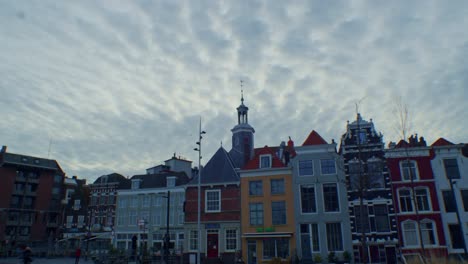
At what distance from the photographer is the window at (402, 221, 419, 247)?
30.3 metres

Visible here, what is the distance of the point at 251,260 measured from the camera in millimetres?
34188

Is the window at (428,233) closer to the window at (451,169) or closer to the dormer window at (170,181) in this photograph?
the window at (451,169)

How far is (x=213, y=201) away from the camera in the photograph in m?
37.5

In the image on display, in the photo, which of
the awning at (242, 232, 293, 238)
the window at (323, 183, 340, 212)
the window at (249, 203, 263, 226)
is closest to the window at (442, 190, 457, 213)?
the window at (323, 183, 340, 212)

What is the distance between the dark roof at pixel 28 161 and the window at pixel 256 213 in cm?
4646

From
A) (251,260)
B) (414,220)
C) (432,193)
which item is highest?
(432,193)

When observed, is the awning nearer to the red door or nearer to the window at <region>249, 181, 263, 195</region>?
the red door

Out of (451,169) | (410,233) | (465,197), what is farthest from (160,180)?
(465,197)

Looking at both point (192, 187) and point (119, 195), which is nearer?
point (192, 187)

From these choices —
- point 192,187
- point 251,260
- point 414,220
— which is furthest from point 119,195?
point 414,220

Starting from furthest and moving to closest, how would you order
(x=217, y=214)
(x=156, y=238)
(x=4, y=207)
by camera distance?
(x=4, y=207), (x=156, y=238), (x=217, y=214)

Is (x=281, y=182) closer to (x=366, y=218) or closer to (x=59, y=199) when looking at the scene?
(x=366, y=218)

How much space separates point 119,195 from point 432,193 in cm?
4216

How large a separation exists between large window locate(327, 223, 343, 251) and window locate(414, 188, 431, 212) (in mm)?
7135
